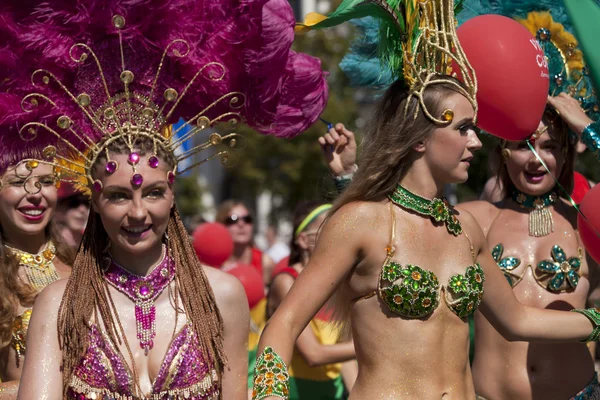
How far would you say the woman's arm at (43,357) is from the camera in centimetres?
365

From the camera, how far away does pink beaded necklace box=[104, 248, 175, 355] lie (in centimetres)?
381

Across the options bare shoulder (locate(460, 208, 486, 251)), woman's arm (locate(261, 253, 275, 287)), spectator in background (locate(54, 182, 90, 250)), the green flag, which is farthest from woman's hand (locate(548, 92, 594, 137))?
woman's arm (locate(261, 253, 275, 287))

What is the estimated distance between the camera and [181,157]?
13.2 feet

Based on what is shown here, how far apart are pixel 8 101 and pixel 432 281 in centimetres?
176

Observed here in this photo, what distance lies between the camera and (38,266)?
497cm

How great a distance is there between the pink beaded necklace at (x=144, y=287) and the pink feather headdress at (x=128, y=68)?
377 mm

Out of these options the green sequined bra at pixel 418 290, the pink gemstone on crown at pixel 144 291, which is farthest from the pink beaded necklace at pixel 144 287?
the green sequined bra at pixel 418 290

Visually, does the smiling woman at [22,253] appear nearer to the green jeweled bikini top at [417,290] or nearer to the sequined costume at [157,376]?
the sequined costume at [157,376]

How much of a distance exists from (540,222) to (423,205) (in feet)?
4.78

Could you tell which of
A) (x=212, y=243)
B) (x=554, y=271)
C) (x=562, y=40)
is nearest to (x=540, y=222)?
(x=554, y=271)

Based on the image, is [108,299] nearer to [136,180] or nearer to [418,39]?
[136,180]

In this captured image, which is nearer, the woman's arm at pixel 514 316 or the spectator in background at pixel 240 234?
the woman's arm at pixel 514 316

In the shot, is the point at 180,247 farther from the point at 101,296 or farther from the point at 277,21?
the point at 277,21

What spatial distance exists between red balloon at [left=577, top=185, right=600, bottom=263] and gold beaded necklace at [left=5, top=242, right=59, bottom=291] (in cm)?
247
